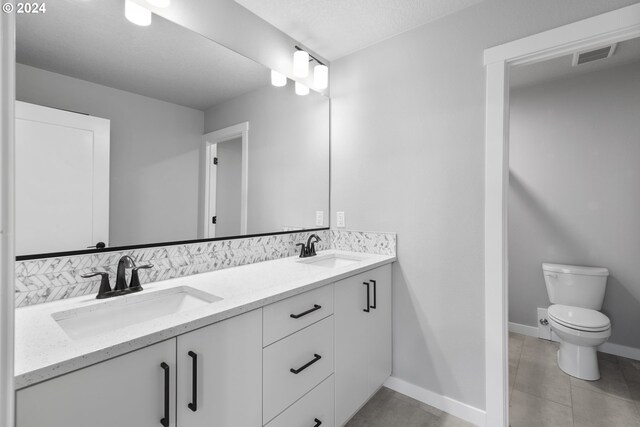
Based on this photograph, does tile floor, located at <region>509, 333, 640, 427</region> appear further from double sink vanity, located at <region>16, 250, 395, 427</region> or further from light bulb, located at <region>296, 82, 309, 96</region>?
light bulb, located at <region>296, 82, 309, 96</region>

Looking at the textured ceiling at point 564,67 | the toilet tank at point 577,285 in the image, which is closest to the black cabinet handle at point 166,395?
the textured ceiling at point 564,67

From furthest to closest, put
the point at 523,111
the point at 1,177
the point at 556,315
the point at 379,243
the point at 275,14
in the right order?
the point at 523,111 < the point at 556,315 < the point at 379,243 < the point at 275,14 < the point at 1,177

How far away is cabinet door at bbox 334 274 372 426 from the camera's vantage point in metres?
1.50

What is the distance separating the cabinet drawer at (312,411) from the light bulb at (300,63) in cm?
187

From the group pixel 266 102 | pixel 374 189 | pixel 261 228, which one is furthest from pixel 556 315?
pixel 266 102

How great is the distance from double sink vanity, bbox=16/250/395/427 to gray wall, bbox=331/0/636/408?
33cm

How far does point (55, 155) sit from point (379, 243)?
1727mm

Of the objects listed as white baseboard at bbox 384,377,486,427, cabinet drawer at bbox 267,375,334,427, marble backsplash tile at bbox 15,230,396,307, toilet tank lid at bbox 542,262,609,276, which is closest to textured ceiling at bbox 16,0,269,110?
marble backsplash tile at bbox 15,230,396,307

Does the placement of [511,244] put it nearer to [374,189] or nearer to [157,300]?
[374,189]

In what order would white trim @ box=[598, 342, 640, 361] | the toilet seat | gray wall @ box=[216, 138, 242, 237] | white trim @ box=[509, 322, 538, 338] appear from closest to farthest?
gray wall @ box=[216, 138, 242, 237], the toilet seat, white trim @ box=[598, 342, 640, 361], white trim @ box=[509, 322, 538, 338]

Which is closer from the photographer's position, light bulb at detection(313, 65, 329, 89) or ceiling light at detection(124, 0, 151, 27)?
ceiling light at detection(124, 0, 151, 27)

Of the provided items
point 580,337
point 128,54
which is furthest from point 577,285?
point 128,54

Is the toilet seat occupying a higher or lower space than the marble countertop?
lower

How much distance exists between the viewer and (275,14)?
5.84 ft
